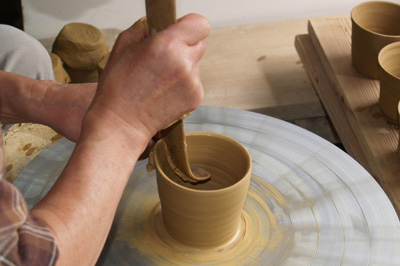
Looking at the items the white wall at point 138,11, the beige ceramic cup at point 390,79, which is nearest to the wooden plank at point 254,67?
the white wall at point 138,11

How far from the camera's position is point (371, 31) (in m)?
1.92

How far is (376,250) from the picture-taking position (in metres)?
1.24

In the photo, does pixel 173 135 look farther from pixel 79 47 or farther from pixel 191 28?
pixel 79 47

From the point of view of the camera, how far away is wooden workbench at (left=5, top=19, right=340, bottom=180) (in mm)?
2264

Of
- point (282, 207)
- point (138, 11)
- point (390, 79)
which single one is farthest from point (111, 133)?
point (138, 11)

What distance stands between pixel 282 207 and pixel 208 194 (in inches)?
10.8

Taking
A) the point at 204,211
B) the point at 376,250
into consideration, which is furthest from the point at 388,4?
the point at 204,211

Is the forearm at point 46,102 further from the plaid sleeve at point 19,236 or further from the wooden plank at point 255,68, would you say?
the wooden plank at point 255,68

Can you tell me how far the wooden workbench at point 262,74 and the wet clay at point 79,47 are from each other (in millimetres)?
254

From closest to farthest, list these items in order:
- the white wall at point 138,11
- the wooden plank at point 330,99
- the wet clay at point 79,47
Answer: the wooden plank at point 330,99 < the wet clay at point 79,47 < the white wall at point 138,11

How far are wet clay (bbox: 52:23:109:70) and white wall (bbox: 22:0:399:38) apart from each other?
398 mm

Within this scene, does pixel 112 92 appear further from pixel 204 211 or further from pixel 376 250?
pixel 376 250

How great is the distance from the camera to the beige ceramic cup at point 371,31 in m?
1.86

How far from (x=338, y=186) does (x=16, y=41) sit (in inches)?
38.9
